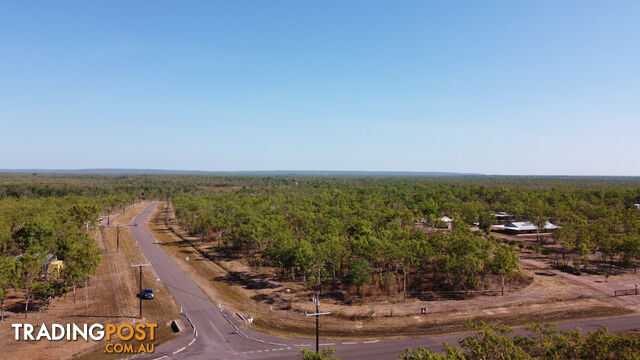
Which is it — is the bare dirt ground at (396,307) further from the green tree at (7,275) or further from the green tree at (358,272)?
the green tree at (7,275)

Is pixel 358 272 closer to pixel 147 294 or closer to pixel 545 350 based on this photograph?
pixel 545 350

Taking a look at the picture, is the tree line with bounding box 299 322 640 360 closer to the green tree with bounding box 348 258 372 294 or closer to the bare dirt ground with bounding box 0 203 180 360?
the green tree with bounding box 348 258 372 294

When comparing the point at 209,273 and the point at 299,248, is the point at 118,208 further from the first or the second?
the point at 299,248

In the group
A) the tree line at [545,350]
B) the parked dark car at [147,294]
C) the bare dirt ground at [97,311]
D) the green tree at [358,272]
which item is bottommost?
the bare dirt ground at [97,311]

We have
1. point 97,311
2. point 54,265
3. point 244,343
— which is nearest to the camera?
point 244,343

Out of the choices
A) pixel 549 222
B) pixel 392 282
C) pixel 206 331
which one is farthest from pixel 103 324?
pixel 549 222

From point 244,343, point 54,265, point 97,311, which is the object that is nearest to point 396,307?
point 244,343

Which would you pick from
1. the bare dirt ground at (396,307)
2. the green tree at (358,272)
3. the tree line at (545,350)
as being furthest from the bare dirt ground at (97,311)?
the tree line at (545,350)
